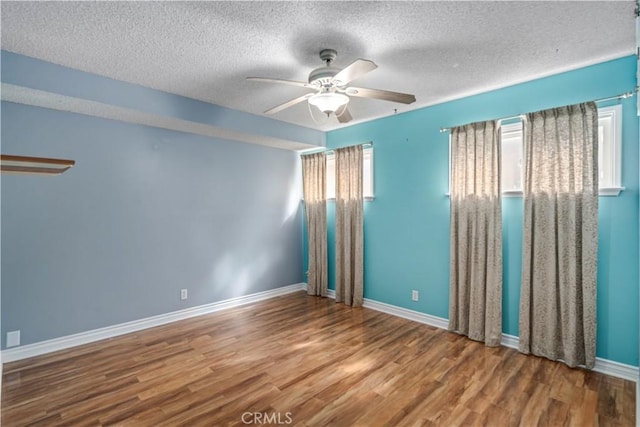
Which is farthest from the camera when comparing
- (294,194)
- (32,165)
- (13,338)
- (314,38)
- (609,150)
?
(294,194)

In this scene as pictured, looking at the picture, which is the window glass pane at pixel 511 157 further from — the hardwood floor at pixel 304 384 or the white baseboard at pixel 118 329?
the white baseboard at pixel 118 329

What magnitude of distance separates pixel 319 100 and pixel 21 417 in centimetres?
301

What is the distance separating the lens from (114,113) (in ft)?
10.5

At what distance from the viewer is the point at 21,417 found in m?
2.14

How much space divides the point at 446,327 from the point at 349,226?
1.76 metres

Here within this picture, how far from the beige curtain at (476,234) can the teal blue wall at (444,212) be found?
0.14 meters

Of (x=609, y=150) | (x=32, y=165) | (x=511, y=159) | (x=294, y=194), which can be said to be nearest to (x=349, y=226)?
(x=294, y=194)

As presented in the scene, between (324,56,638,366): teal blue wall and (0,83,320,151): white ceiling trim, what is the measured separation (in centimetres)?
147

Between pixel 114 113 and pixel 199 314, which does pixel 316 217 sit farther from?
pixel 114 113

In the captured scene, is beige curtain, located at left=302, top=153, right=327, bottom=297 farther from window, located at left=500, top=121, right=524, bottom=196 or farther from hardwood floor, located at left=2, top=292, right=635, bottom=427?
window, located at left=500, top=121, right=524, bottom=196

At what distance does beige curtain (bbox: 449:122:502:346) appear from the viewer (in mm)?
3146

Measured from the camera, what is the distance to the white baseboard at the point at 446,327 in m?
2.55

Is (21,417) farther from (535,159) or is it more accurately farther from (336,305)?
(535,159)

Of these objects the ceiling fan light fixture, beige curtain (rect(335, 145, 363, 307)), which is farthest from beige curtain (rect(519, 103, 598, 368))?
beige curtain (rect(335, 145, 363, 307))
